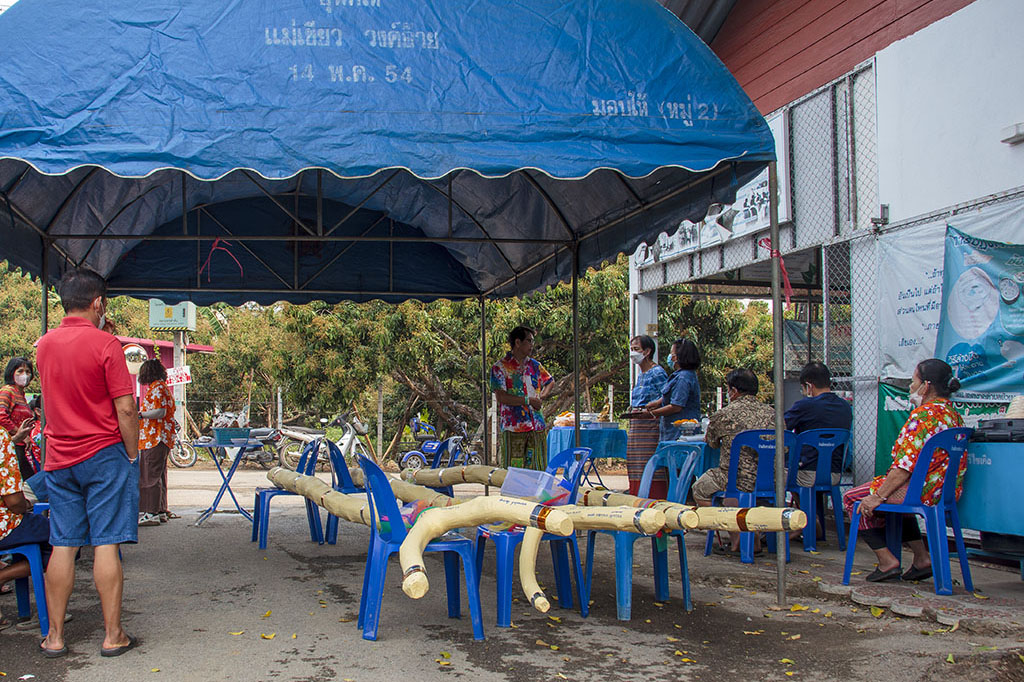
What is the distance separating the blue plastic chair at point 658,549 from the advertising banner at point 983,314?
2402 mm

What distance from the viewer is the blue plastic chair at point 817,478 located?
6844mm

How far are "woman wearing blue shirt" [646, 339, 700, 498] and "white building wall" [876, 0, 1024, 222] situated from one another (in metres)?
2.12

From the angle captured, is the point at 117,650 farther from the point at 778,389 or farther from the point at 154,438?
the point at 154,438

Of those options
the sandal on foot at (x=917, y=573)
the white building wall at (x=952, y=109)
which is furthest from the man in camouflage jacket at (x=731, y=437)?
the white building wall at (x=952, y=109)

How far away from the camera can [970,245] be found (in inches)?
268

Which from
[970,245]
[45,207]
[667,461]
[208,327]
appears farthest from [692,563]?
[208,327]

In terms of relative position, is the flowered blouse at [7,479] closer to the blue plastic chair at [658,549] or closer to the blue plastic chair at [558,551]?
the blue plastic chair at [558,551]

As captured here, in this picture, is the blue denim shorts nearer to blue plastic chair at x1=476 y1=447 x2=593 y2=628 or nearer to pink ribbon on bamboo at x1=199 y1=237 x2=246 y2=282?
blue plastic chair at x1=476 y1=447 x2=593 y2=628

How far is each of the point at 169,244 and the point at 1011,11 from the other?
8.01 metres

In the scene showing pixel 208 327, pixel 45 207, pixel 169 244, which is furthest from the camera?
pixel 208 327

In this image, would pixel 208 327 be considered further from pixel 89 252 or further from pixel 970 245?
pixel 970 245

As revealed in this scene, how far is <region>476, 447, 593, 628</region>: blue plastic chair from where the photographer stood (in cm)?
453

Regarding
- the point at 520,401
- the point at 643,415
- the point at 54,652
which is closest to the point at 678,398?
the point at 643,415

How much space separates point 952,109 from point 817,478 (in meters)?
3.14
